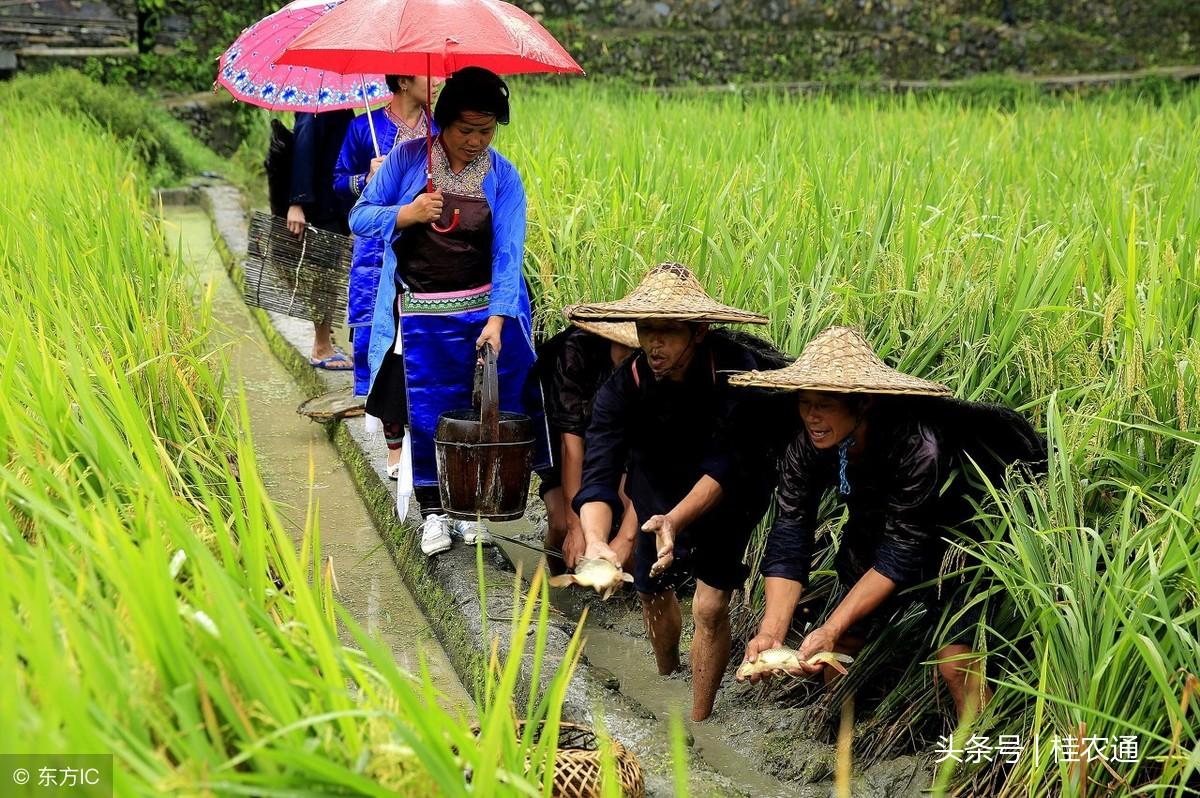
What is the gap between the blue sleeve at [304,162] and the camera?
4996mm

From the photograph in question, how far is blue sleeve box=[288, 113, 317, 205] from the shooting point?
16.4 feet

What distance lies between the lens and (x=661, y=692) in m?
3.03

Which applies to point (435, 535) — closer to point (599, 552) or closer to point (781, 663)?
point (599, 552)

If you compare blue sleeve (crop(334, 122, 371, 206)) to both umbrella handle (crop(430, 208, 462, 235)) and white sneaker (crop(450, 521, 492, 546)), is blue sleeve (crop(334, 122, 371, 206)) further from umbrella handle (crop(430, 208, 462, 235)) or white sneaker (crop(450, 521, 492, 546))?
white sneaker (crop(450, 521, 492, 546))

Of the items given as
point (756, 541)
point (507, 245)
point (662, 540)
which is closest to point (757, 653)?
point (662, 540)

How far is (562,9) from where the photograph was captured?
14508 mm

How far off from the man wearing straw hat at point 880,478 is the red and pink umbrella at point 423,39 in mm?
1183

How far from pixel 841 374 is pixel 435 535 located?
4.58ft

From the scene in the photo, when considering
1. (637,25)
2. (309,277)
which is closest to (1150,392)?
(309,277)

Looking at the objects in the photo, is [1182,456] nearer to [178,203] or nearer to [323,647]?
[323,647]

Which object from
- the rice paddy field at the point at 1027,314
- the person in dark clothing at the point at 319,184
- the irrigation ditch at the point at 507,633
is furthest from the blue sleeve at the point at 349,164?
the irrigation ditch at the point at 507,633

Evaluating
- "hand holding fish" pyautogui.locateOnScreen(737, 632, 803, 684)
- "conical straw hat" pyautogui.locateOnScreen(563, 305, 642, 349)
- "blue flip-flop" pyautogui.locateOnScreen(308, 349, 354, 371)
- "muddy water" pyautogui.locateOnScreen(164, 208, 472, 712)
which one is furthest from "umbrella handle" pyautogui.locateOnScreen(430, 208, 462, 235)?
"blue flip-flop" pyautogui.locateOnScreen(308, 349, 354, 371)

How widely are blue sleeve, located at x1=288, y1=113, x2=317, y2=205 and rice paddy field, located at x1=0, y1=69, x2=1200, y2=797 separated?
0.61 meters

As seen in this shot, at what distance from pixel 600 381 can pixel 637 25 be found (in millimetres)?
12199
